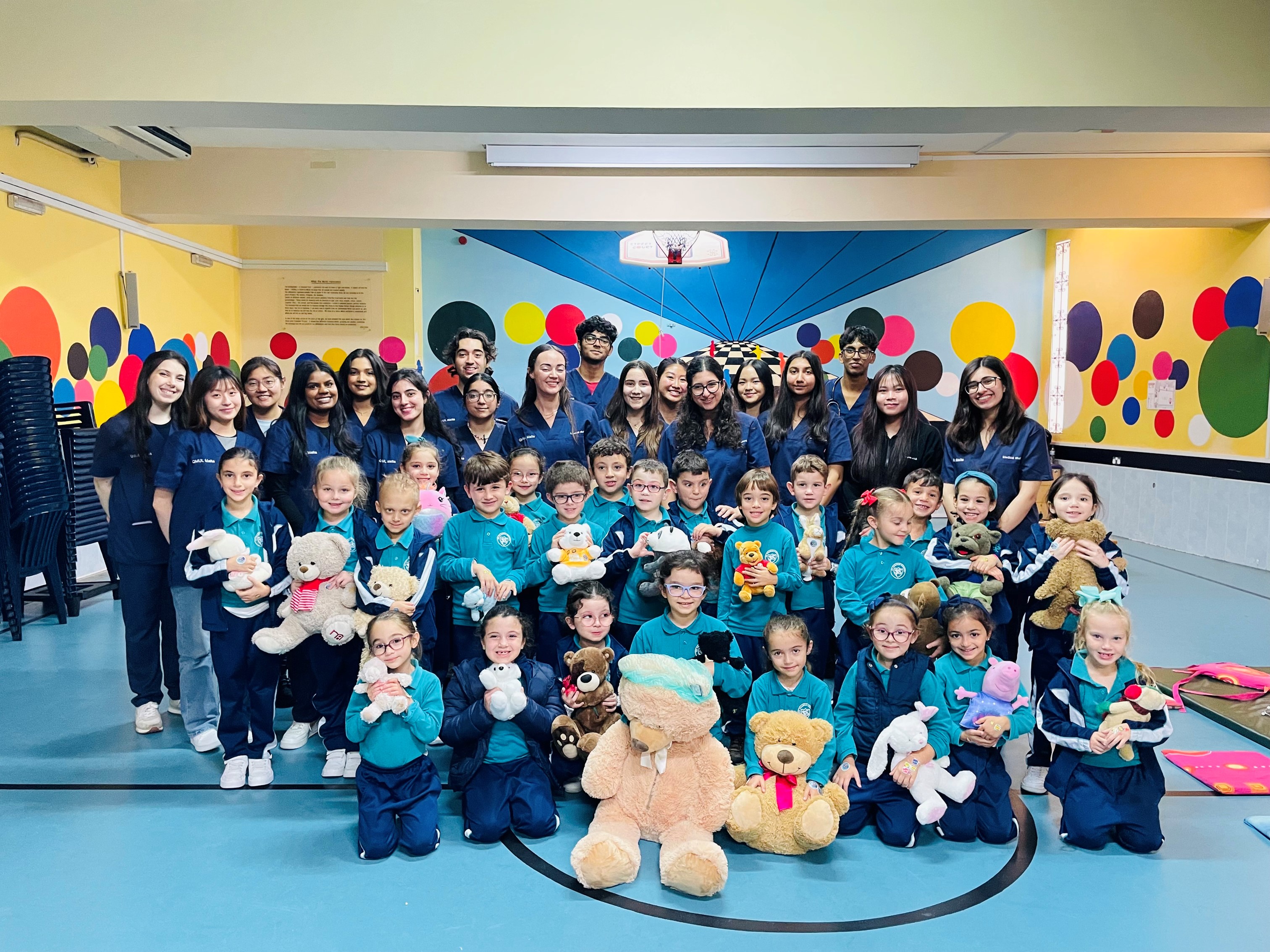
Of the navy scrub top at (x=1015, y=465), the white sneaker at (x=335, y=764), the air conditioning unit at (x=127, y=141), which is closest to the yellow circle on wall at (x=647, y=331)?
the air conditioning unit at (x=127, y=141)

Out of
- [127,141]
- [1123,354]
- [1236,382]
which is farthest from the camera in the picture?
[1123,354]

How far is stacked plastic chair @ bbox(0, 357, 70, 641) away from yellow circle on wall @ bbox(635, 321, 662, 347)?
564 cm

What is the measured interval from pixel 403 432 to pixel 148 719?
1.56 metres

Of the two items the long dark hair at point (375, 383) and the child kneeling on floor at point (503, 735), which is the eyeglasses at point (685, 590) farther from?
the long dark hair at point (375, 383)

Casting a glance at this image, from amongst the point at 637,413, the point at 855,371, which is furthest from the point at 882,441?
the point at 637,413

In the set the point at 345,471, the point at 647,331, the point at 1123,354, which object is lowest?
the point at 345,471

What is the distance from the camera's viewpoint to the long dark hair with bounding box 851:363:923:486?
3744 millimetres

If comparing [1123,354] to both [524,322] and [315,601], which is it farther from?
[315,601]

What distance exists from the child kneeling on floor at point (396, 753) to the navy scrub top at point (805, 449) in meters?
1.86

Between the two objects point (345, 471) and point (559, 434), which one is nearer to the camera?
point (345, 471)

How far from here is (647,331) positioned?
9.35 metres

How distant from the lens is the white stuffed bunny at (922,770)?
8.62ft

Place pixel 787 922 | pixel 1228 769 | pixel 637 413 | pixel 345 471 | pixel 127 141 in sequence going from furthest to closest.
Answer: pixel 127 141 < pixel 637 413 < pixel 1228 769 < pixel 345 471 < pixel 787 922

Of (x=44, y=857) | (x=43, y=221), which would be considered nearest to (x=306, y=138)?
(x=43, y=221)
